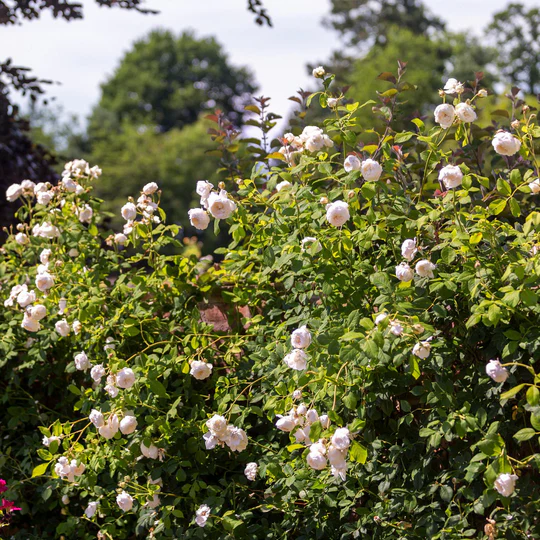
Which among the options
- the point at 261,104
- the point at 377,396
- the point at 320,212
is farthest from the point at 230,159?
the point at 377,396

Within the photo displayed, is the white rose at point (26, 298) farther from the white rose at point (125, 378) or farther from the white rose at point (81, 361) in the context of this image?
the white rose at point (125, 378)

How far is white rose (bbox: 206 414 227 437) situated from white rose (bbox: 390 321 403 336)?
0.71m

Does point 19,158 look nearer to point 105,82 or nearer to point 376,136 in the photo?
point 376,136

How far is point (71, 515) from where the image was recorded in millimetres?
3283

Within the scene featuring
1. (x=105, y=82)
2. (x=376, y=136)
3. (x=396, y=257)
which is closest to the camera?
(x=396, y=257)

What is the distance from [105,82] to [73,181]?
49.5 metres

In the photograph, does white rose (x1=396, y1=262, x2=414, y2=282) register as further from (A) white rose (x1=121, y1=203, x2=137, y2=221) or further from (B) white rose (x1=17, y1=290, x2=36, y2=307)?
(B) white rose (x1=17, y1=290, x2=36, y2=307)

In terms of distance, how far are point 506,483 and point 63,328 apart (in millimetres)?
1864

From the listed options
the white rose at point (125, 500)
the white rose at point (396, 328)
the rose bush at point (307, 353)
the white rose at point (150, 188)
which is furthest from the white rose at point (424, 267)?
the white rose at point (125, 500)

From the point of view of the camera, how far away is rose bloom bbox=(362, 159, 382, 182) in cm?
244

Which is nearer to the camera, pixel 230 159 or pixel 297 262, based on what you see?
pixel 297 262

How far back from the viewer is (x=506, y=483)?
205cm

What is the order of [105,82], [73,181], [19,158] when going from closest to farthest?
[73,181], [19,158], [105,82]

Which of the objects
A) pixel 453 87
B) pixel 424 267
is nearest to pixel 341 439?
pixel 424 267
